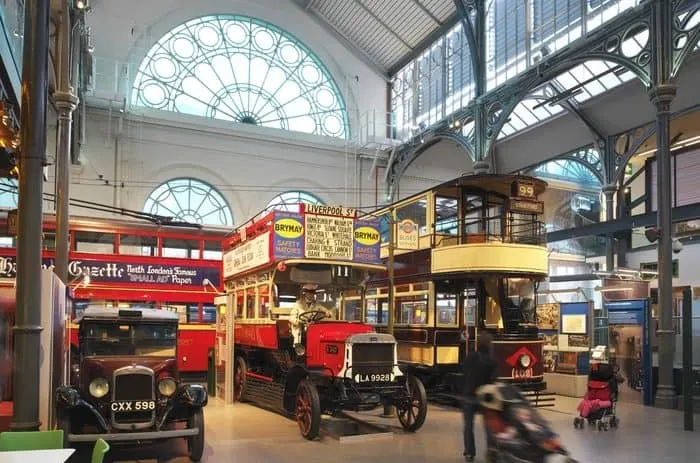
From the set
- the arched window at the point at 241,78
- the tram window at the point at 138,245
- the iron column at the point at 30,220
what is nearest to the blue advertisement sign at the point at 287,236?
the iron column at the point at 30,220

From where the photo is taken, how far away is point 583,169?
28.6m

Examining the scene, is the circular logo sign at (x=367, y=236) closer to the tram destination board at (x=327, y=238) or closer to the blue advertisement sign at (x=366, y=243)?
the blue advertisement sign at (x=366, y=243)

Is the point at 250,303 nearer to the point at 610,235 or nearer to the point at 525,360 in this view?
the point at 525,360

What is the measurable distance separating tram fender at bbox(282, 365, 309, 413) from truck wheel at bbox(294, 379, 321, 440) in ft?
1.74

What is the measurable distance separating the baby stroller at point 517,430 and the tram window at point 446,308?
7.74 meters

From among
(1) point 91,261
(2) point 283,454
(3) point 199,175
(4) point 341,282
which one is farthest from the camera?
(3) point 199,175

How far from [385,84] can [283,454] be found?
25331 millimetres

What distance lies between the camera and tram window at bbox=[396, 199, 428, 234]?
15558 millimetres

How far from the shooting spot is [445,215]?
15.2m

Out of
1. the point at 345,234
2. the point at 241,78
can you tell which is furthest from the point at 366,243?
the point at 241,78

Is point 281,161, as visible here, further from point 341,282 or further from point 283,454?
point 283,454

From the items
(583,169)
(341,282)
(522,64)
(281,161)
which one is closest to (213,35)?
(281,161)

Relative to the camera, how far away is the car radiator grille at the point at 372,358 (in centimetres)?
1059

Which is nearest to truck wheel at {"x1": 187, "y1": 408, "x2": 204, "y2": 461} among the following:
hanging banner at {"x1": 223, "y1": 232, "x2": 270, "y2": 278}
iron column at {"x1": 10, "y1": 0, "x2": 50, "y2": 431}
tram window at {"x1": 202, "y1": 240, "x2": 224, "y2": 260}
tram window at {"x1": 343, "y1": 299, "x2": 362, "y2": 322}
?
iron column at {"x1": 10, "y1": 0, "x2": 50, "y2": 431}
